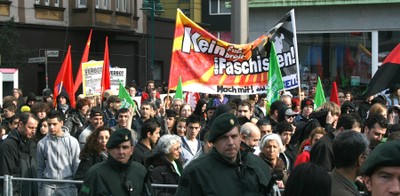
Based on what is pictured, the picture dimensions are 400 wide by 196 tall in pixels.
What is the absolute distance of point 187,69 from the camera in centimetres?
1403

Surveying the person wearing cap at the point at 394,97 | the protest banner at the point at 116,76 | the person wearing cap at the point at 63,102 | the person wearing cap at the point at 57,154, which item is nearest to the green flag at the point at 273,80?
the person wearing cap at the point at 394,97

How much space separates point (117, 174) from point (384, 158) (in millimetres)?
4016

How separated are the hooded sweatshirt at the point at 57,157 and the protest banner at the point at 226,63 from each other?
13.9 ft

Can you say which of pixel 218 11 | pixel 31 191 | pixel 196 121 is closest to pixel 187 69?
pixel 196 121

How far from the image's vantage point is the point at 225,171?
18.5 feet

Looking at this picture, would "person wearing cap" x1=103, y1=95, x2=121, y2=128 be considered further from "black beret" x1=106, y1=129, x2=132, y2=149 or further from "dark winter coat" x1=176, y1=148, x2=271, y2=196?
"dark winter coat" x1=176, y1=148, x2=271, y2=196

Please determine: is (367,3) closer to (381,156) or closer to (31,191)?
(31,191)

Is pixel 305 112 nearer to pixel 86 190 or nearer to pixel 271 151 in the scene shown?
pixel 271 151

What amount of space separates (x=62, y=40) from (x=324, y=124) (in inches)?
1158

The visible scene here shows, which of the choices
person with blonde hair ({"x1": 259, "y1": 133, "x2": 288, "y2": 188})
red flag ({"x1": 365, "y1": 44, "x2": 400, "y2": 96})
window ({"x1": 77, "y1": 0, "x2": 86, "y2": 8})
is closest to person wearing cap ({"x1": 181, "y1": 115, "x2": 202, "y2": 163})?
person with blonde hair ({"x1": 259, "y1": 133, "x2": 288, "y2": 188})

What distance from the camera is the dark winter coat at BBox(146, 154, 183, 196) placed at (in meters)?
8.08

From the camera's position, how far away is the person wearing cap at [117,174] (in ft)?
22.8

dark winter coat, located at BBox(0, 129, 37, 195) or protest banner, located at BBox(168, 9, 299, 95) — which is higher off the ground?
protest banner, located at BBox(168, 9, 299, 95)

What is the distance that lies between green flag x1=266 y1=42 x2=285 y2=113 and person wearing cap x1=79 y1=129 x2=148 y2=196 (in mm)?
6539
